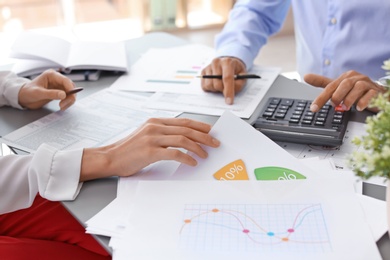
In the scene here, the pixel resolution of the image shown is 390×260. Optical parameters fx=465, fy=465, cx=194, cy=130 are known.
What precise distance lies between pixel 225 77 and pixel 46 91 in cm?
42

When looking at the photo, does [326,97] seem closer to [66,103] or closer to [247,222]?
[247,222]

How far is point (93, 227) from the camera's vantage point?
0.67m

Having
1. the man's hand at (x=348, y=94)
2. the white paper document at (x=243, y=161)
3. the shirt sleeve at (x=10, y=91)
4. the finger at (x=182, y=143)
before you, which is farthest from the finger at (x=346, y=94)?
the shirt sleeve at (x=10, y=91)

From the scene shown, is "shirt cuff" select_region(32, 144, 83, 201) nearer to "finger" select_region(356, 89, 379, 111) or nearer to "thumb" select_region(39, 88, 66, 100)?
"thumb" select_region(39, 88, 66, 100)

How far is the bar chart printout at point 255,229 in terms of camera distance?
1.99ft

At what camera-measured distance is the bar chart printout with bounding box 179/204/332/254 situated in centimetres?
61

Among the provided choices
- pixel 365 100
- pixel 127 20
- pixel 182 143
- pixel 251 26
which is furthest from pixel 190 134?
pixel 127 20

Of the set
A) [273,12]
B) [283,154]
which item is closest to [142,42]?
[273,12]

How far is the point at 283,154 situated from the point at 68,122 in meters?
0.50

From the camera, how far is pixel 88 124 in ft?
3.36

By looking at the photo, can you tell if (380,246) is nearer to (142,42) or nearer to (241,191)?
(241,191)

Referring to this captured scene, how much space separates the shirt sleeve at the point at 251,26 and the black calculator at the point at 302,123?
0.34 m

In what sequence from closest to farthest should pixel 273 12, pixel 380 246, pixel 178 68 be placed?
1. pixel 380 246
2. pixel 178 68
3. pixel 273 12

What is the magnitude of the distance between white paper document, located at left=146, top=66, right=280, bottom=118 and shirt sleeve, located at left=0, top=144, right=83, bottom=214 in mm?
324
